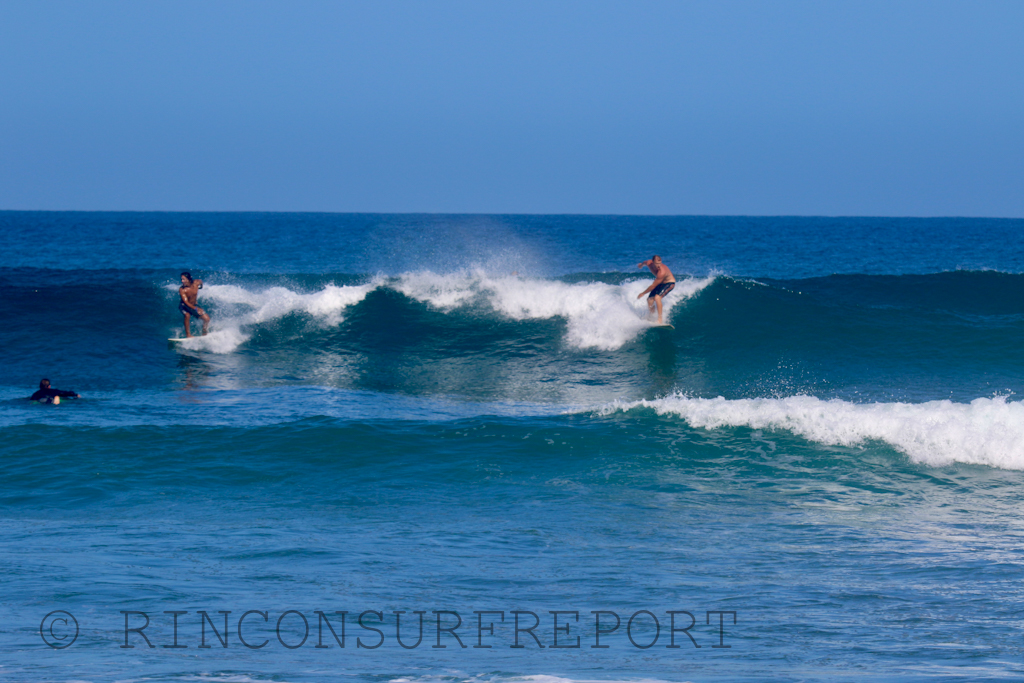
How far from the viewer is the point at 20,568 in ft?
20.7

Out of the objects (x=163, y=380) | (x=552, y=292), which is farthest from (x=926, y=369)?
(x=163, y=380)

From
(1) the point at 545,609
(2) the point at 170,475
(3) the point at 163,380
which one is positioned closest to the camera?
(1) the point at 545,609

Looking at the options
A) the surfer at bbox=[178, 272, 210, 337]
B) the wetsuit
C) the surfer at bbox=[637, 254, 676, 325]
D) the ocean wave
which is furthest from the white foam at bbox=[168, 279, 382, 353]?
the surfer at bbox=[637, 254, 676, 325]

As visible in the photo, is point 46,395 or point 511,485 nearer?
point 511,485

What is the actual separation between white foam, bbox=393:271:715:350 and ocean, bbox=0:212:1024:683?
3.4 inches

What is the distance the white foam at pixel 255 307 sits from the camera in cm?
1822

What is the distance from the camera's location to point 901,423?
419 inches

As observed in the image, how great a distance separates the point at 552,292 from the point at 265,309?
22.7 feet

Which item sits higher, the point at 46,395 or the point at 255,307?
the point at 255,307

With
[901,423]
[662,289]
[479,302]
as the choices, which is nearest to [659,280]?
[662,289]

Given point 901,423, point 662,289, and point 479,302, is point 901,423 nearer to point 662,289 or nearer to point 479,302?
point 662,289

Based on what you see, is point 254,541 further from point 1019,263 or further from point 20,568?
point 1019,263

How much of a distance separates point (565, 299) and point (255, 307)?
772cm

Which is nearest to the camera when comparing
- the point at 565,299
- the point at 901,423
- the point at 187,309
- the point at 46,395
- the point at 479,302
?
the point at 901,423
